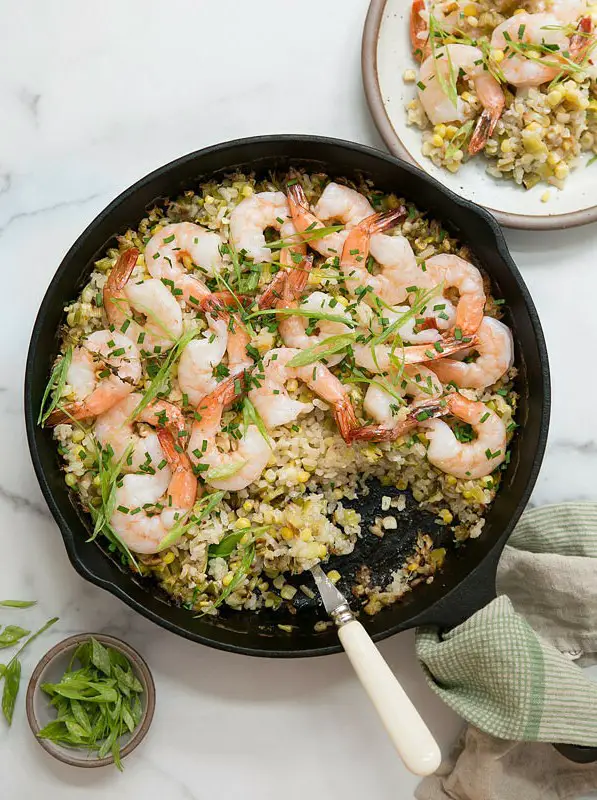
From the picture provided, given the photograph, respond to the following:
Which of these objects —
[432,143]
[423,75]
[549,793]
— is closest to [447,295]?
[432,143]

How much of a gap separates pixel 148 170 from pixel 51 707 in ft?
6.55

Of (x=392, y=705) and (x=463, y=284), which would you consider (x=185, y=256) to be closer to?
(x=463, y=284)

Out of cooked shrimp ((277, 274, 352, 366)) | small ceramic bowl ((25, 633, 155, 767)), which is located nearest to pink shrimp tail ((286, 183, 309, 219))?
cooked shrimp ((277, 274, 352, 366))

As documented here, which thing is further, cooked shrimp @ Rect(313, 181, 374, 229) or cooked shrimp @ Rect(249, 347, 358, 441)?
cooked shrimp @ Rect(313, 181, 374, 229)

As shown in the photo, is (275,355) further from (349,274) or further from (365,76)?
(365,76)

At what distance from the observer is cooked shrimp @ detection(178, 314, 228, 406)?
2.54 meters

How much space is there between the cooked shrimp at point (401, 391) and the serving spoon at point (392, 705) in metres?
0.65

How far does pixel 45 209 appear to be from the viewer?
2.98 metres

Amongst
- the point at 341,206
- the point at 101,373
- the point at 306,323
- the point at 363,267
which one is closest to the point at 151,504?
the point at 101,373

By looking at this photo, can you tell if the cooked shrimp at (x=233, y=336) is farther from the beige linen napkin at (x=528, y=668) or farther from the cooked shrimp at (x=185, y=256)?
the beige linen napkin at (x=528, y=668)

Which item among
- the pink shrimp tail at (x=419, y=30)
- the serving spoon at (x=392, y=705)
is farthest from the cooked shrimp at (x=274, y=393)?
the pink shrimp tail at (x=419, y=30)

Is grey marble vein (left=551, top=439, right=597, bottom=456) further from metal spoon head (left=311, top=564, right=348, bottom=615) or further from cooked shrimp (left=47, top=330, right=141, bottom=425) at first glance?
cooked shrimp (left=47, top=330, right=141, bottom=425)

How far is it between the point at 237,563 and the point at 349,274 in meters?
1.03

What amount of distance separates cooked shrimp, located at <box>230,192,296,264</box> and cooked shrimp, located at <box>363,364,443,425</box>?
57cm
